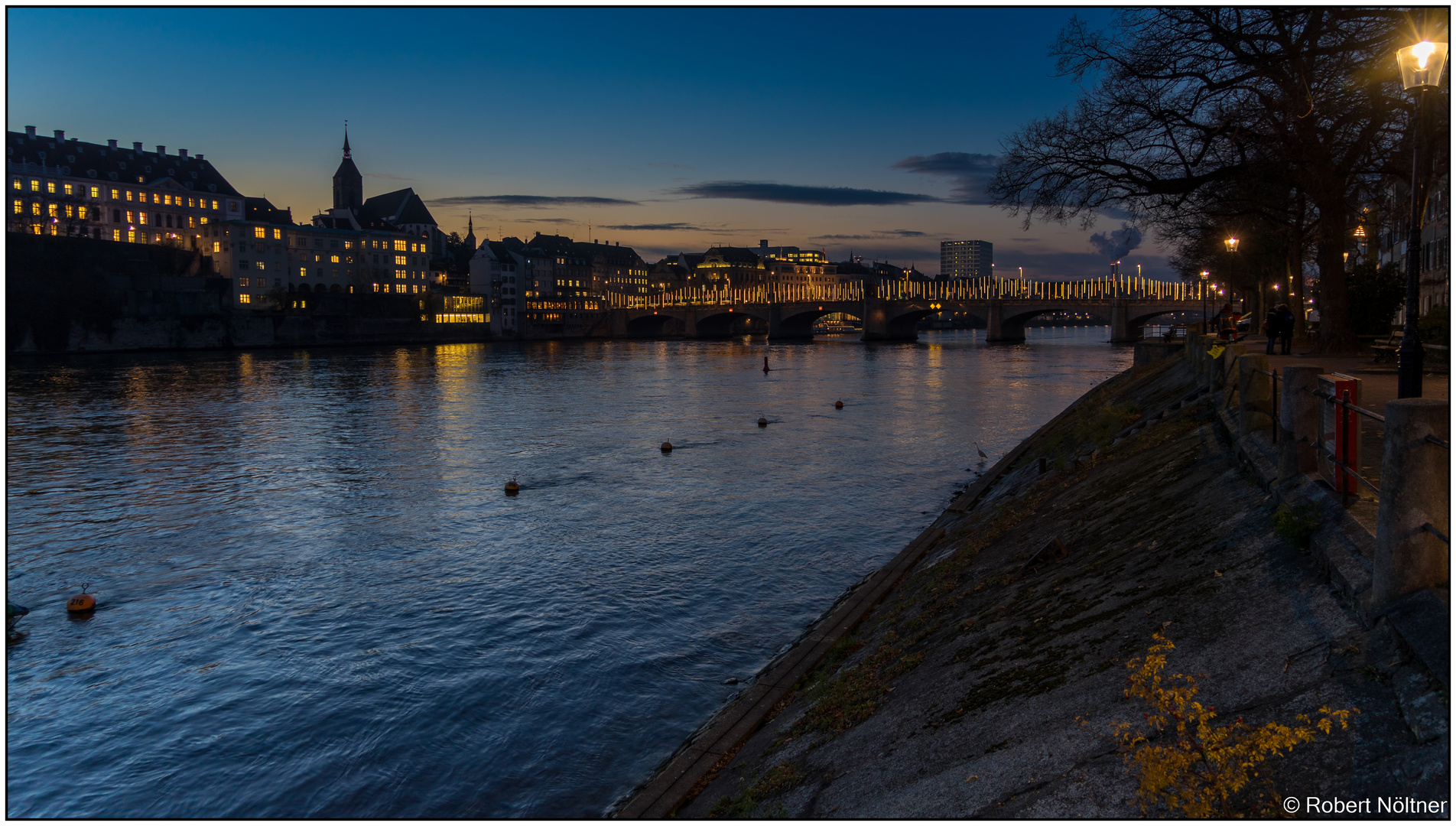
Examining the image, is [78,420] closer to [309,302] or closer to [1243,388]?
[1243,388]

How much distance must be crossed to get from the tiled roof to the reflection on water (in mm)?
102748

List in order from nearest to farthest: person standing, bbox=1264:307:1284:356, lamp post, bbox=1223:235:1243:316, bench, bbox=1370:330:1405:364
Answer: bench, bbox=1370:330:1405:364, person standing, bbox=1264:307:1284:356, lamp post, bbox=1223:235:1243:316

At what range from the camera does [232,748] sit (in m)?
11.5

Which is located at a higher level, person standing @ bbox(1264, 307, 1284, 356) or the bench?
person standing @ bbox(1264, 307, 1284, 356)

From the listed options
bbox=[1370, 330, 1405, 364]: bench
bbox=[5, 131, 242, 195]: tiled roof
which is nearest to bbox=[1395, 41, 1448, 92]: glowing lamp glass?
bbox=[1370, 330, 1405, 364]: bench

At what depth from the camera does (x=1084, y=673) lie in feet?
23.8

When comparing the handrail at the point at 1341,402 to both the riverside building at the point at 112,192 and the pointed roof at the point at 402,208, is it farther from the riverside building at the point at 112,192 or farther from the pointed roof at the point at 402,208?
the pointed roof at the point at 402,208

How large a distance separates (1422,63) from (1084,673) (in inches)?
445

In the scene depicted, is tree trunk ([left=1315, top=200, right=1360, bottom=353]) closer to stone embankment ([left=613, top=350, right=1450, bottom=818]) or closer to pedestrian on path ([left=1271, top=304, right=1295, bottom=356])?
pedestrian on path ([left=1271, top=304, right=1295, bottom=356])

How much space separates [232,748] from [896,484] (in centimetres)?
1938

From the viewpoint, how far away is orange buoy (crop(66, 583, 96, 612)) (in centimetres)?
1666

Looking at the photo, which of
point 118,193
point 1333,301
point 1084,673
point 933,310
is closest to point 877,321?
point 933,310

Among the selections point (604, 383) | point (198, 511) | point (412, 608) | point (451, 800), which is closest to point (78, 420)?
point (198, 511)

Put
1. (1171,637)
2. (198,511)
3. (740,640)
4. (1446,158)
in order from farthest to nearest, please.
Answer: (1446,158) → (198,511) → (740,640) → (1171,637)
